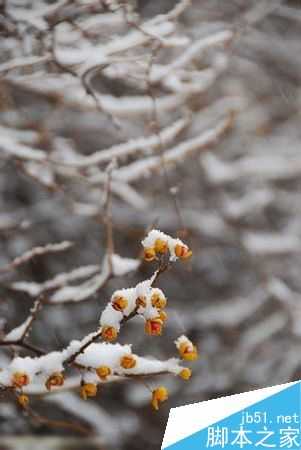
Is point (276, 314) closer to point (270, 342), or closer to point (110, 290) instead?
point (270, 342)

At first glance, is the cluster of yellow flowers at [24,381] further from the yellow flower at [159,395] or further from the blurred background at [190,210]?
the blurred background at [190,210]

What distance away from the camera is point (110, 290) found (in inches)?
56.2

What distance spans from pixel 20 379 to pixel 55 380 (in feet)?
0.09

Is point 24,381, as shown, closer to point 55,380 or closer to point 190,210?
point 55,380

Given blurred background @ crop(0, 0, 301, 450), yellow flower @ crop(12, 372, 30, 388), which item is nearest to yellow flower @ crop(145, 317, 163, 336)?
yellow flower @ crop(12, 372, 30, 388)

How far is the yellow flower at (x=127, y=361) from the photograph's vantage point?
46 cm

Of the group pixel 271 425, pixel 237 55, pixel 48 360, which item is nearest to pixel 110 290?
pixel 271 425

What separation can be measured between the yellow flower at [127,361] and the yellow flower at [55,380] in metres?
0.05

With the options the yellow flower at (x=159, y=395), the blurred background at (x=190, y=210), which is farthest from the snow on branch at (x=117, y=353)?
the blurred background at (x=190, y=210)

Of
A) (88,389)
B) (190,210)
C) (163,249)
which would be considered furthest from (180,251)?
(190,210)

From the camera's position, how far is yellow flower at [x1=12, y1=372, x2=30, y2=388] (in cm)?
46

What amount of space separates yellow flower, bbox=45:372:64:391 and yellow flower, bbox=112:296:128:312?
76mm

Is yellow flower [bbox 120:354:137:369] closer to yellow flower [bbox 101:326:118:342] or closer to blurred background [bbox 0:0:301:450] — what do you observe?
yellow flower [bbox 101:326:118:342]

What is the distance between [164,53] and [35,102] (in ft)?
1.19
